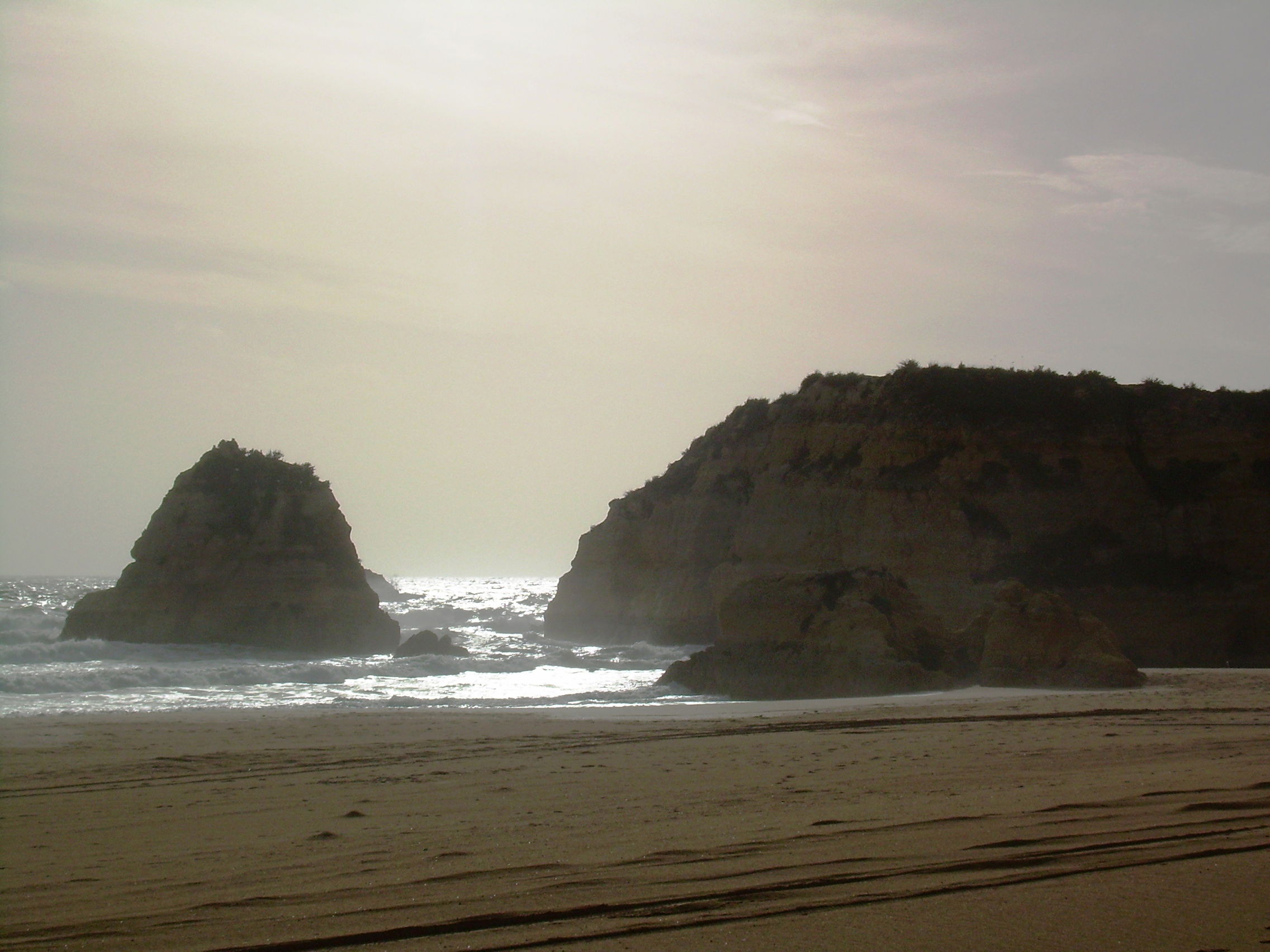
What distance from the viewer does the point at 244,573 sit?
112 feet

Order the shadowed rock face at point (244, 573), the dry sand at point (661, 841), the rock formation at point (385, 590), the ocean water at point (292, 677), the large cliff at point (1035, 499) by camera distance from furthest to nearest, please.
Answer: the rock formation at point (385, 590), the shadowed rock face at point (244, 573), the large cliff at point (1035, 499), the ocean water at point (292, 677), the dry sand at point (661, 841)

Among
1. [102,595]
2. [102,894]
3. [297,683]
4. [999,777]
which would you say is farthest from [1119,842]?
[102,595]

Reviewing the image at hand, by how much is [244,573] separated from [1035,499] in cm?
2696

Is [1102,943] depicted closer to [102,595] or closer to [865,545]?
[865,545]

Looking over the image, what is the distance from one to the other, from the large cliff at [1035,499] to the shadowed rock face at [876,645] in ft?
42.5

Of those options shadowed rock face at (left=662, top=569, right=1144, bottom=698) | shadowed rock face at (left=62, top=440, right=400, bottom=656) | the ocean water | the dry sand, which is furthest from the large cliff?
the dry sand

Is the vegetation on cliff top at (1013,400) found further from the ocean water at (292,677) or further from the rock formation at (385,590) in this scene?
the rock formation at (385,590)

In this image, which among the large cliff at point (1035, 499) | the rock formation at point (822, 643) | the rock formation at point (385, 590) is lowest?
the rock formation at point (385, 590)

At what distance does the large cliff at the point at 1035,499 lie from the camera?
103 ft

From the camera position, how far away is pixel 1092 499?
34031mm

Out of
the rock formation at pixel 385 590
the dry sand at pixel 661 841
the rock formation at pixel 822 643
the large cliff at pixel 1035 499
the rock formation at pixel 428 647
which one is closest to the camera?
the dry sand at pixel 661 841

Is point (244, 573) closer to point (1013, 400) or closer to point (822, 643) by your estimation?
point (822, 643)

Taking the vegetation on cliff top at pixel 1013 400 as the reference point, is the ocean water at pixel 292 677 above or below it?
below

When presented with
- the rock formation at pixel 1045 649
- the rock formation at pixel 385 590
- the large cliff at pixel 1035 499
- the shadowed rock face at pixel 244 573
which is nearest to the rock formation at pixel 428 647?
the shadowed rock face at pixel 244 573
